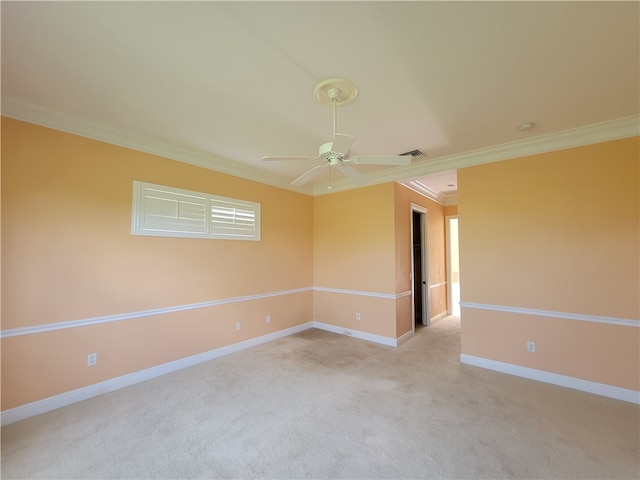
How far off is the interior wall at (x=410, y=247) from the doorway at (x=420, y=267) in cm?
10

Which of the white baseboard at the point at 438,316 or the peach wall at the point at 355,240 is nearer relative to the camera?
the peach wall at the point at 355,240

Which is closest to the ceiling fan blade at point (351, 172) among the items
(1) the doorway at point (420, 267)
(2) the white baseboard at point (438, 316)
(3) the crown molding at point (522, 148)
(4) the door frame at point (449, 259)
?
(3) the crown molding at point (522, 148)

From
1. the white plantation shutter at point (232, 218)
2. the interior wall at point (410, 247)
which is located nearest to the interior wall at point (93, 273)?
the white plantation shutter at point (232, 218)

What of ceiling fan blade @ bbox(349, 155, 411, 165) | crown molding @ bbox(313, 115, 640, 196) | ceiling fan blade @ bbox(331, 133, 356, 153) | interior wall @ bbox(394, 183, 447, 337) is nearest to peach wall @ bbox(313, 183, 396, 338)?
interior wall @ bbox(394, 183, 447, 337)

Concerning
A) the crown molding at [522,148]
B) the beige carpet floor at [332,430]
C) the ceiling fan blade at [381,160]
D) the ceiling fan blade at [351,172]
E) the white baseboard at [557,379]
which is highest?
the crown molding at [522,148]

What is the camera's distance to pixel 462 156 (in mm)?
3482

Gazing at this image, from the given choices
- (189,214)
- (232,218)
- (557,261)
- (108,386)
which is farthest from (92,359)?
(557,261)

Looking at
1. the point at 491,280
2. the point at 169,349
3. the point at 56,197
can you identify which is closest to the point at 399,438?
the point at 491,280

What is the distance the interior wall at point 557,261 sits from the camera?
8.47 ft

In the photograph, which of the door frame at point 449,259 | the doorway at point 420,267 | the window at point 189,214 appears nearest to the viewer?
the window at point 189,214

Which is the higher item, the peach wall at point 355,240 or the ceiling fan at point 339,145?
the ceiling fan at point 339,145

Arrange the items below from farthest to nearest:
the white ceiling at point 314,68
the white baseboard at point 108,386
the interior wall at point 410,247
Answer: the interior wall at point 410,247 < the white baseboard at point 108,386 < the white ceiling at point 314,68

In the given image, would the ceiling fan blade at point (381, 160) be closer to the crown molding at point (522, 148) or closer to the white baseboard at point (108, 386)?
the crown molding at point (522, 148)

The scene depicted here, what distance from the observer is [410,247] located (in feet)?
15.0
